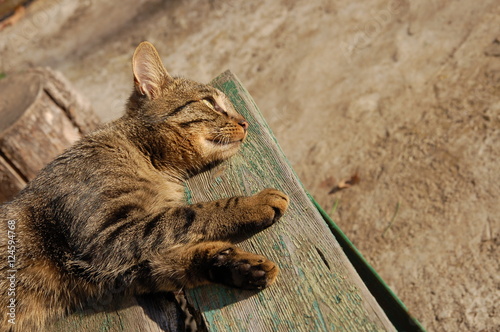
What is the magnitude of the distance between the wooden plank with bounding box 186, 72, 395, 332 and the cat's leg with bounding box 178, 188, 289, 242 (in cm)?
7

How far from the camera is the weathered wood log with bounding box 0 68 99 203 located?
14.6 feet

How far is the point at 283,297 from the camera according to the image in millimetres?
2146

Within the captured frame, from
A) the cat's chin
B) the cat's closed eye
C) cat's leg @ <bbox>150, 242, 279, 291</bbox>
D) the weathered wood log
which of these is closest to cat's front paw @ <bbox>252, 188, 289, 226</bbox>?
cat's leg @ <bbox>150, 242, 279, 291</bbox>

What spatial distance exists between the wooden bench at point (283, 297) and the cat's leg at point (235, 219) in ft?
0.21

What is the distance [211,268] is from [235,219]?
30cm

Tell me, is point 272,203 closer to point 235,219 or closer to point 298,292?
point 235,219

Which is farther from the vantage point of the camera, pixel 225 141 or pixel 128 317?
pixel 225 141

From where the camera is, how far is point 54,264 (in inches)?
99.4

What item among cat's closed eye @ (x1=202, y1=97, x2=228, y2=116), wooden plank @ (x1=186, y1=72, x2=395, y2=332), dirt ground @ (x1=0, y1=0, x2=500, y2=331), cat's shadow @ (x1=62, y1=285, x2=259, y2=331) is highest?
cat's closed eye @ (x1=202, y1=97, x2=228, y2=116)

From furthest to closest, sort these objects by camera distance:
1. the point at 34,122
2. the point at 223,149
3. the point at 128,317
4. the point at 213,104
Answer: the point at 34,122 < the point at 213,104 < the point at 223,149 < the point at 128,317

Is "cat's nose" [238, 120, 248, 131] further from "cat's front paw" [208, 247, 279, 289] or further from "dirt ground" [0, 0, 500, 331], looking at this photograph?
"dirt ground" [0, 0, 500, 331]

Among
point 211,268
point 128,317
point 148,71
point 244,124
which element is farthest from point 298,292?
point 148,71

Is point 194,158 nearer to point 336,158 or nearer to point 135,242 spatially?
point 135,242

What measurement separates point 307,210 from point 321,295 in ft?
1.70
